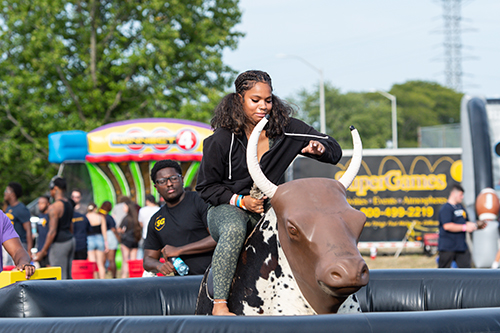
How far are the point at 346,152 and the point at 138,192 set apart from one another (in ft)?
18.7

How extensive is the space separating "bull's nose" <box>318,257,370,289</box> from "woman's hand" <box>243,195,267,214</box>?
0.68 m

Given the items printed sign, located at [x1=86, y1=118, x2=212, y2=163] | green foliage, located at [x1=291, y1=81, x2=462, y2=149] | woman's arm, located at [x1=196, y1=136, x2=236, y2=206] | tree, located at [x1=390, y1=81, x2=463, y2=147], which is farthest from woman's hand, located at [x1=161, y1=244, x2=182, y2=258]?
tree, located at [x1=390, y1=81, x2=463, y2=147]

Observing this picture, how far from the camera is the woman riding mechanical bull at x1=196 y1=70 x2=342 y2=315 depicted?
283 centimetres

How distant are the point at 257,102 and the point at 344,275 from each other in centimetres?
119

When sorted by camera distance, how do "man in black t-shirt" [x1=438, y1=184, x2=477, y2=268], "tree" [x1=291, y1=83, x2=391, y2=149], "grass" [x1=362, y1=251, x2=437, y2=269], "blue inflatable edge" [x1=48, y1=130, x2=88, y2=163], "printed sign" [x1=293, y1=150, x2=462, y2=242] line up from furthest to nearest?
"tree" [x1=291, y1=83, x2=391, y2=149] → "printed sign" [x1=293, y1=150, x2=462, y2=242] → "blue inflatable edge" [x1=48, y1=130, x2=88, y2=163] → "grass" [x1=362, y1=251, x2=437, y2=269] → "man in black t-shirt" [x1=438, y1=184, x2=477, y2=268]

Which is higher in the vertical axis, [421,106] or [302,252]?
[421,106]

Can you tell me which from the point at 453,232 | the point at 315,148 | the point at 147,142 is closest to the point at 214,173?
the point at 315,148

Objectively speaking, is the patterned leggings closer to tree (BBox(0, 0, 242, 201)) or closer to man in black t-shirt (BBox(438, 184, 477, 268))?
man in black t-shirt (BBox(438, 184, 477, 268))

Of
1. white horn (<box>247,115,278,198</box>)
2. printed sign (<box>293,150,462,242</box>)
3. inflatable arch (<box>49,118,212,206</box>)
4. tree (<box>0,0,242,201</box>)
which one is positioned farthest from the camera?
tree (<box>0,0,242,201</box>)

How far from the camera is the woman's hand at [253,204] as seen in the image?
2.71 meters

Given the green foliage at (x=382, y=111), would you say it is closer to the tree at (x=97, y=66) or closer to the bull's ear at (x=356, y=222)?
the tree at (x=97, y=66)

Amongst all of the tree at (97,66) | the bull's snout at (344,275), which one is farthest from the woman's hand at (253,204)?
the tree at (97,66)

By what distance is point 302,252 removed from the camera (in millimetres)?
2336

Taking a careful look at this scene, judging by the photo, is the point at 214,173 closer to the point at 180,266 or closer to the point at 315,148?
the point at 315,148
